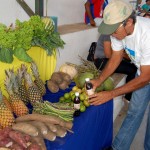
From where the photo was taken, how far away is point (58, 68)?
2689 millimetres

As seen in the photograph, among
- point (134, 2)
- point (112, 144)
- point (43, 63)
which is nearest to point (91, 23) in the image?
point (43, 63)

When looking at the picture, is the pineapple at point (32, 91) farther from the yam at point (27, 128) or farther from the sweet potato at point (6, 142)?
the sweet potato at point (6, 142)

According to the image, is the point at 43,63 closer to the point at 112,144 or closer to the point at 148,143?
the point at 112,144

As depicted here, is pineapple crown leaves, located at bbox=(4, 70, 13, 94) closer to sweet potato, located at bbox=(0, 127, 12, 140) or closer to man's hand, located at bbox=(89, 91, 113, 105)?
sweet potato, located at bbox=(0, 127, 12, 140)

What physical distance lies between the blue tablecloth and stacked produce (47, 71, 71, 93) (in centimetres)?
4

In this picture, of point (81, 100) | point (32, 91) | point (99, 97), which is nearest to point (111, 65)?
point (99, 97)

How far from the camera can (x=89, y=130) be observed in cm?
172

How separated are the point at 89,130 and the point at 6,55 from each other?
0.83 m

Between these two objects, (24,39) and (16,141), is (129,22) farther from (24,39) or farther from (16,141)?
(16,141)

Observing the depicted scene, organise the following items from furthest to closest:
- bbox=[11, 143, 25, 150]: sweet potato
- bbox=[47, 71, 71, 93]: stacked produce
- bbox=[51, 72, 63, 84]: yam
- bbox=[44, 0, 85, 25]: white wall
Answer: bbox=[44, 0, 85, 25]: white wall < bbox=[51, 72, 63, 84]: yam < bbox=[47, 71, 71, 93]: stacked produce < bbox=[11, 143, 25, 150]: sweet potato

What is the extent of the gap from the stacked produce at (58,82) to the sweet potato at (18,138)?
0.86 metres

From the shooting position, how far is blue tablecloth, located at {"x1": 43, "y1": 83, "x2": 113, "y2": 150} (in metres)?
1.38

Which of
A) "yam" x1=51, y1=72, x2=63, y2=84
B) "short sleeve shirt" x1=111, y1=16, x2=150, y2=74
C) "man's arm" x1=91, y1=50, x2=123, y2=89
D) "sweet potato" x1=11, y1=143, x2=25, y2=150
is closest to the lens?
"sweet potato" x1=11, y1=143, x2=25, y2=150

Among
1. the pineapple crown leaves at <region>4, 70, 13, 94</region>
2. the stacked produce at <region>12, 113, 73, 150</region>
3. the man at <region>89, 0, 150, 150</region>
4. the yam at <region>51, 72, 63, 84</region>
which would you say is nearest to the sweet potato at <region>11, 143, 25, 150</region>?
the stacked produce at <region>12, 113, 73, 150</region>
